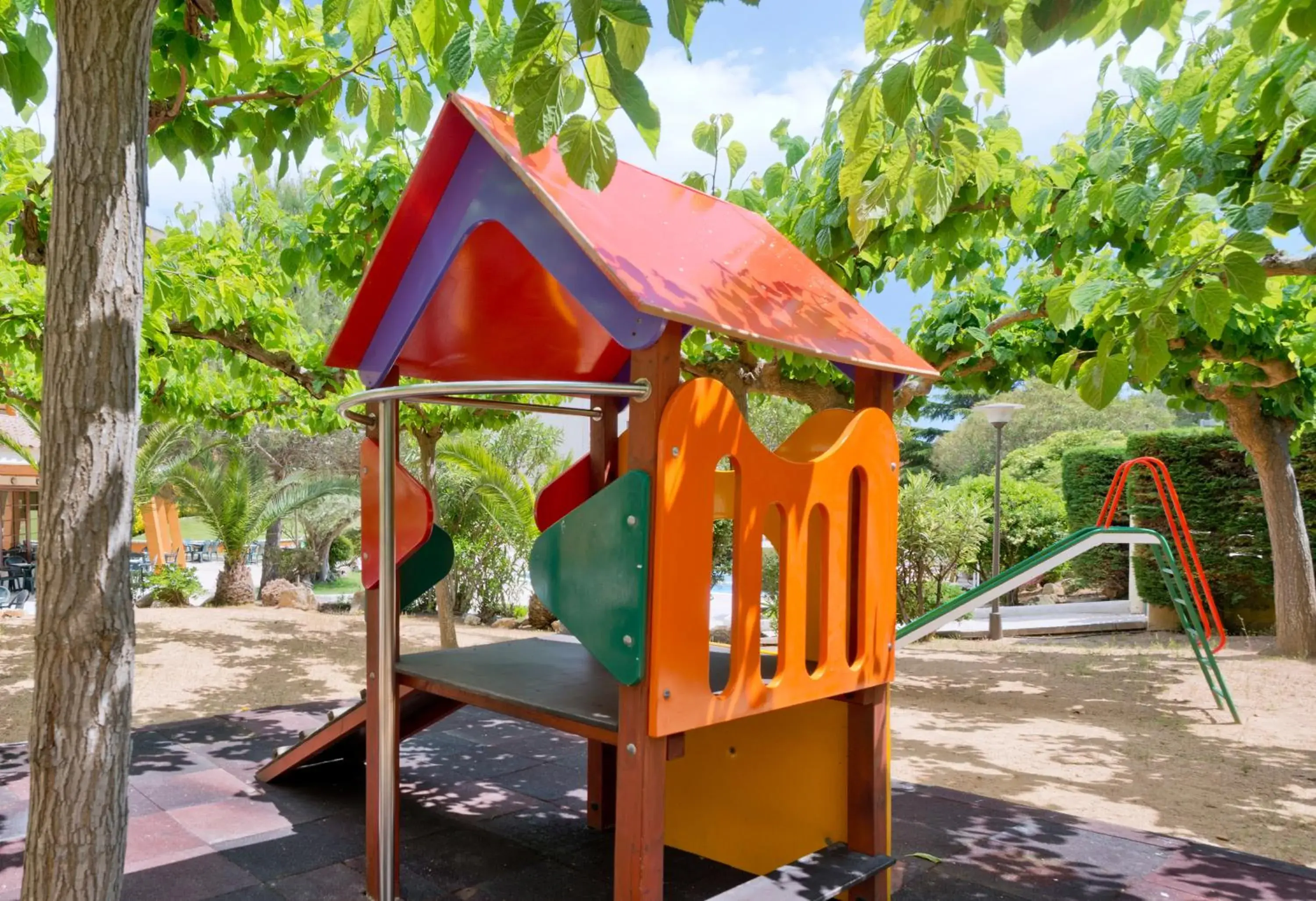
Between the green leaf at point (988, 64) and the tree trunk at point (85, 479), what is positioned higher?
the green leaf at point (988, 64)

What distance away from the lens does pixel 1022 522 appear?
1742 centimetres

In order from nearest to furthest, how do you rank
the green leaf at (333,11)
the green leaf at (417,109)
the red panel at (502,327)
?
the green leaf at (333,11) < the green leaf at (417,109) < the red panel at (502,327)

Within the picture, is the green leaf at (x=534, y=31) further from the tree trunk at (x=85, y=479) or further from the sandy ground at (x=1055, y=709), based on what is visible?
the sandy ground at (x=1055, y=709)

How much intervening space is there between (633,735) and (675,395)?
85cm

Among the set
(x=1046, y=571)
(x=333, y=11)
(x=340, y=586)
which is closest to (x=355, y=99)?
(x=333, y=11)

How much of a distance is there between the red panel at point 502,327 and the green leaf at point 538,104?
158cm

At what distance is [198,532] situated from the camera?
34.2 meters

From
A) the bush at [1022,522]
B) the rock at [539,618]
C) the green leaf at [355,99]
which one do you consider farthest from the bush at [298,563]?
the green leaf at [355,99]

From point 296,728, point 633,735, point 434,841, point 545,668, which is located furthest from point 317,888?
point 296,728

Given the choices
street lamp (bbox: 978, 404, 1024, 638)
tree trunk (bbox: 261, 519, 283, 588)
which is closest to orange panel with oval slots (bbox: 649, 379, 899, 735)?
street lamp (bbox: 978, 404, 1024, 638)

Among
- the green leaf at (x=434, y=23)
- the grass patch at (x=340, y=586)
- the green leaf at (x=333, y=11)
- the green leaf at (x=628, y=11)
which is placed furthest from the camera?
the grass patch at (x=340, y=586)

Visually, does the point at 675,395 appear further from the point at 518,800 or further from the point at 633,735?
the point at 518,800

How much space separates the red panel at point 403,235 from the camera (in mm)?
2740

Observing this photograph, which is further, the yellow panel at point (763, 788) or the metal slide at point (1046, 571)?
the metal slide at point (1046, 571)
